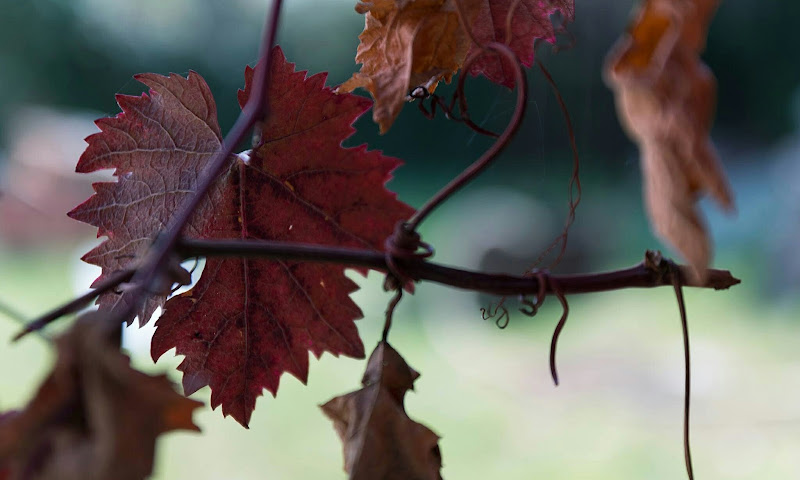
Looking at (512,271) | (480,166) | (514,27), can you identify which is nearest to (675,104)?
(480,166)

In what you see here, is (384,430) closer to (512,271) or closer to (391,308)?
(391,308)

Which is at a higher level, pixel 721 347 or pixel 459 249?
pixel 459 249

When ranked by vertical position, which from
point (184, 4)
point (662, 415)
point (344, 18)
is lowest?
point (662, 415)

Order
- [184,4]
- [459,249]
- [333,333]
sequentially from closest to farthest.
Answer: [333,333] → [184,4] → [459,249]

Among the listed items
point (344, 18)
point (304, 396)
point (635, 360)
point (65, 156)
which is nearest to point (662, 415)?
point (635, 360)

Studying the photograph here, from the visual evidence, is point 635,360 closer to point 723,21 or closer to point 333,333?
point 723,21

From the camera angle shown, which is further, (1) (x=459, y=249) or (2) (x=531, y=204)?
(1) (x=459, y=249)
